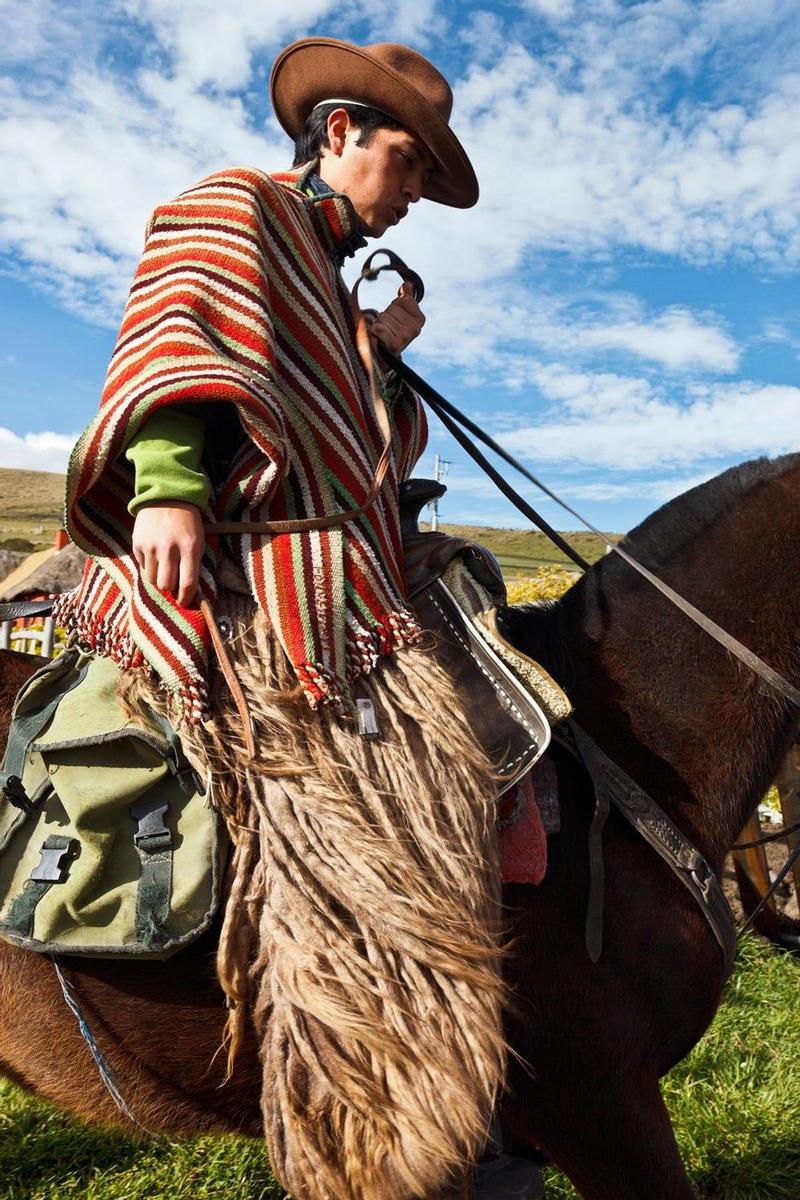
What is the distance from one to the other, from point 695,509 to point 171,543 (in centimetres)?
145

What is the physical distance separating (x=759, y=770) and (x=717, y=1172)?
1912 millimetres

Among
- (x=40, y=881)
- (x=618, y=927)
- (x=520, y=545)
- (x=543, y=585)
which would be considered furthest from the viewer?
(x=520, y=545)

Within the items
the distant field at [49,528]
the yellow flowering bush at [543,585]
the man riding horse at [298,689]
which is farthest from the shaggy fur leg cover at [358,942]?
the distant field at [49,528]

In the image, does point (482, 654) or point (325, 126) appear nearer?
point (482, 654)

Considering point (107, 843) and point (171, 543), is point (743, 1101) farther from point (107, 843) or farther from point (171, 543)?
point (171, 543)

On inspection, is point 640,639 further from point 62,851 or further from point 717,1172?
point 717,1172

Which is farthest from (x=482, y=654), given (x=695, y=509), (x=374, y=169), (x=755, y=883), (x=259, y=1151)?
(x=755, y=883)

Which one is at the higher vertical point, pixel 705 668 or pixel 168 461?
pixel 168 461

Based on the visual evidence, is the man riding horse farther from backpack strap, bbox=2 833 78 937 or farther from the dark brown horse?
backpack strap, bbox=2 833 78 937

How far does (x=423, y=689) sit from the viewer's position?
1854 millimetres

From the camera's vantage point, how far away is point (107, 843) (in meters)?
1.84

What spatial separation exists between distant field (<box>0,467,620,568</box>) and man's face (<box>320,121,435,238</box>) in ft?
215

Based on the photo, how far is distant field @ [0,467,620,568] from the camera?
7575 cm

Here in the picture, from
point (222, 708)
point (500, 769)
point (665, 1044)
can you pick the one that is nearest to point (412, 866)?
point (500, 769)
